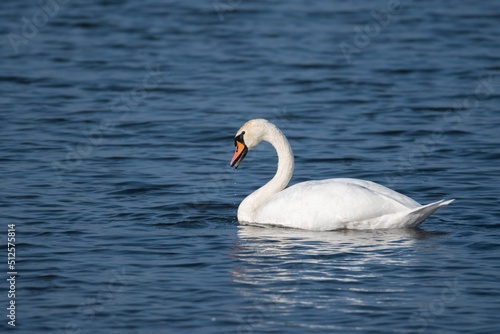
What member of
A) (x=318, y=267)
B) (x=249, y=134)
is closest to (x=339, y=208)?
(x=318, y=267)

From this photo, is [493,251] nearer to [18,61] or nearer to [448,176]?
[448,176]

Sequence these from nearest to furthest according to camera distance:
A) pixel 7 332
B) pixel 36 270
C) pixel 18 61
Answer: pixel 7 332 → pixel 36 270 → pixel 18 61

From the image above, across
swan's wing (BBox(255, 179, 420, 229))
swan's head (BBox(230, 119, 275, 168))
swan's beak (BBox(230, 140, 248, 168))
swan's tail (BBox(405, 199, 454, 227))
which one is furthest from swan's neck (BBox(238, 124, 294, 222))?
swan's tail (BBox(405, 199, 454, 227))

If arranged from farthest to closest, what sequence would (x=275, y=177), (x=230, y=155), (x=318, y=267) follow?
(x=230, y=155) → (x=275, y=177) → (x=318, y=267)

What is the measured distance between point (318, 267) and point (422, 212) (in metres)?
1.60

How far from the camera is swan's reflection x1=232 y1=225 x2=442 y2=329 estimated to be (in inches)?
374

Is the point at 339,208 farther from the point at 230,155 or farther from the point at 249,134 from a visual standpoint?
the point at 230,155

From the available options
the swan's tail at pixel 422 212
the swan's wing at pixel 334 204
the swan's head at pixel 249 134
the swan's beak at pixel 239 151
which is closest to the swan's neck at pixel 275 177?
the swan's head at pixel 249 134

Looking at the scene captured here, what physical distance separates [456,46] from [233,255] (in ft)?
47.9

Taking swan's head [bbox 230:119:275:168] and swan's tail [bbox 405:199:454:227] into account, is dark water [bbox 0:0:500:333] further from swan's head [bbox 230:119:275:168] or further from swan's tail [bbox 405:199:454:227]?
swan's head [bbox 230:119:275:168]

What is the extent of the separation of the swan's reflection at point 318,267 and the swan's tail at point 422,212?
0.12 metres

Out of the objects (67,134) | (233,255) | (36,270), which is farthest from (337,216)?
(67,134)

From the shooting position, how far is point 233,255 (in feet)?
35.9

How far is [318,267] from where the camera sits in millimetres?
10352
